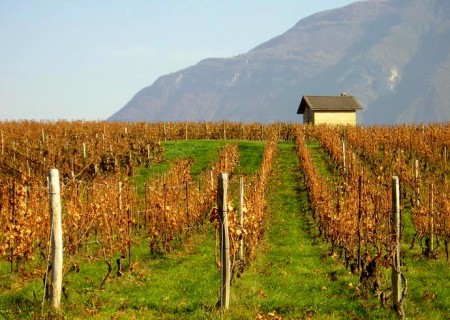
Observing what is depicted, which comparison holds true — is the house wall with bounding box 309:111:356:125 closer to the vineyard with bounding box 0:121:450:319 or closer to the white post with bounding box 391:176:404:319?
the vineyard with bounding box 0:121:450:319

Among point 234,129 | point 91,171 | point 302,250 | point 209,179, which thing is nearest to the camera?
point 302,250

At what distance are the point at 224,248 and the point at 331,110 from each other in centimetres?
5904

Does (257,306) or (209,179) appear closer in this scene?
(257,306)

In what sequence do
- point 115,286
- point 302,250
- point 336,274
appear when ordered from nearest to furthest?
point 115,286
point 336,274
point 302,250

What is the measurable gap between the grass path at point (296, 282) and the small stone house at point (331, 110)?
4406 cm

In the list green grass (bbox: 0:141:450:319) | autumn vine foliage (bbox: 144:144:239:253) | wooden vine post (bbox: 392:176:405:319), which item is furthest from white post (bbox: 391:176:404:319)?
autumn vine foliage (bbox: 144:144:239:253)

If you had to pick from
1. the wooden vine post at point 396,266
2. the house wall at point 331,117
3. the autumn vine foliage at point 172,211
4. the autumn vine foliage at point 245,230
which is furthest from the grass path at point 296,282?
the house wall at point 331,117

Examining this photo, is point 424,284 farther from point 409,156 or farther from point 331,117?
point 331,117

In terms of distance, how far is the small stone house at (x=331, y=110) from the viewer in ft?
218

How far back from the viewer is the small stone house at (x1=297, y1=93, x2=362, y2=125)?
66.4m

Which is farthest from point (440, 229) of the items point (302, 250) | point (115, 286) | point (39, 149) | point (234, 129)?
point (234, 129)

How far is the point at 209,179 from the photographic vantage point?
81.2ft

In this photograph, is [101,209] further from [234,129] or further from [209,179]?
[234,129]

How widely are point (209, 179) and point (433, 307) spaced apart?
1478 centimetres
